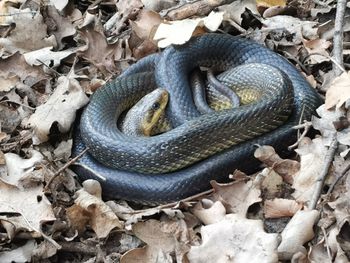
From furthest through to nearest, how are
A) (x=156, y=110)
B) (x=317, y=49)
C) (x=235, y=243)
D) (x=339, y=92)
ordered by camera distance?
(x=317, y=49) < (x=156, y=110) < (x=339, y=92) < (x=235, y=243)

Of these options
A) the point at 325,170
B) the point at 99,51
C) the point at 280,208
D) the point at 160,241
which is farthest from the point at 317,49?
the point at 160,241

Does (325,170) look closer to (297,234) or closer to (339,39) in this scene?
(297,234)

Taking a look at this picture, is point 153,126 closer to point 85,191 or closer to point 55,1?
point 85,191

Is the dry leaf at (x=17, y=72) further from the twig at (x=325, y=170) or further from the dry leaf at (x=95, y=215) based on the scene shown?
the twig at (x=325, y=170)

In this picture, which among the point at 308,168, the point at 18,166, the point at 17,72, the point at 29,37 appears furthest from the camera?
the point at 29,37

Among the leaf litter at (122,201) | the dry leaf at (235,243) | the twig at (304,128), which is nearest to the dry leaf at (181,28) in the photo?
the leaf litter at (122,201)

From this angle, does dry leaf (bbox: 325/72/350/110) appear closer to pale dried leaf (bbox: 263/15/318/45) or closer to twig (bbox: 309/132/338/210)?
twig (bbox: 309/132/338/210)

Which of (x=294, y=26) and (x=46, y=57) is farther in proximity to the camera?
(x=46, y=57)

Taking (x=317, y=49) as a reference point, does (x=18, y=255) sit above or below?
below

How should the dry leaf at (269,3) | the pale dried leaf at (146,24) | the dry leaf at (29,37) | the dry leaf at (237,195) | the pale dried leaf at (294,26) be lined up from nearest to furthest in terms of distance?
the dry leaf at (237,195) → the pale dried leaf at (294,26) → the pale dried leaf at (146,24) → the dry leaf at (269,3) → the dry leaf at (29,37)
